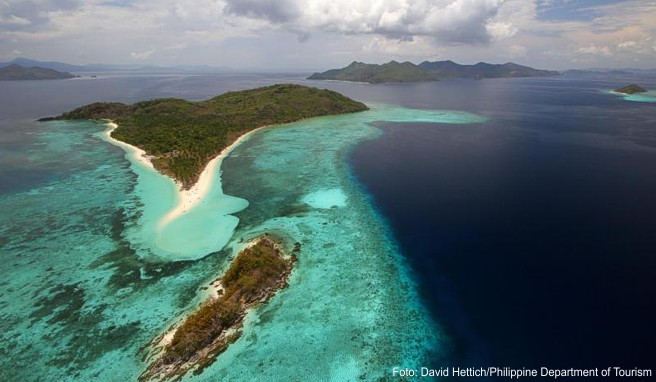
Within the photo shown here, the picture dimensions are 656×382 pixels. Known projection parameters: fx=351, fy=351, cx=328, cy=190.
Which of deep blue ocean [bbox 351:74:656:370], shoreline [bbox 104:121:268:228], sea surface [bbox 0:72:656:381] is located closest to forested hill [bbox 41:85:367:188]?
shoreline [bbox 104:121:268:228]

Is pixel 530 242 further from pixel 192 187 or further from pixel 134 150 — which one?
pixel 134 150

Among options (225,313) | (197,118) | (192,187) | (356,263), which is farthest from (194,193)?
(197,118)

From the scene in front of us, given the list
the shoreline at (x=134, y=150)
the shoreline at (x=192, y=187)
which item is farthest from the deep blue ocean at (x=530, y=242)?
the shoreline at (x=134, y=150)

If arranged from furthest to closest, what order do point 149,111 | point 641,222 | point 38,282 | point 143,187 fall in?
point 149,111
point 143,187
point 641,222
point 38,282

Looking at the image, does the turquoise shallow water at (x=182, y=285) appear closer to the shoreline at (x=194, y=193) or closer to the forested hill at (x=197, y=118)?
the shoreline at (x=194, y=193)

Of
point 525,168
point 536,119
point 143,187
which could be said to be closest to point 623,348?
point 525,168

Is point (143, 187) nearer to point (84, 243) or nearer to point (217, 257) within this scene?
point (84, 243)
